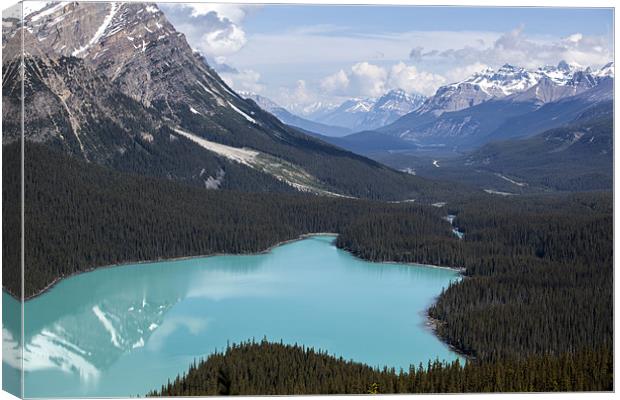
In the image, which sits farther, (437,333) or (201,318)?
(201,318)

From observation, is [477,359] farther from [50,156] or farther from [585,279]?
[50,156]

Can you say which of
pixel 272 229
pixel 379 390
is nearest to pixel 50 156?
pixel 272 229

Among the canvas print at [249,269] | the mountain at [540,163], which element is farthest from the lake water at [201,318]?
the mountain at [540,163]

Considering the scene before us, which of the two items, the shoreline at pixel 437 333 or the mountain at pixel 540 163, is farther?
the mountain at pixel 540 163

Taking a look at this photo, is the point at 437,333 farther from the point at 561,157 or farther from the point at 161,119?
the point at 561,157

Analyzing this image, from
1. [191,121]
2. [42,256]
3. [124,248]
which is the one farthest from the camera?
[191,121]

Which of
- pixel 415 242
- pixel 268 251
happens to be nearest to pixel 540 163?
pixel 415 242

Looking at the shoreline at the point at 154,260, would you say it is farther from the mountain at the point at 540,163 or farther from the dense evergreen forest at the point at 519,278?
the mountain at the point at 540,163
